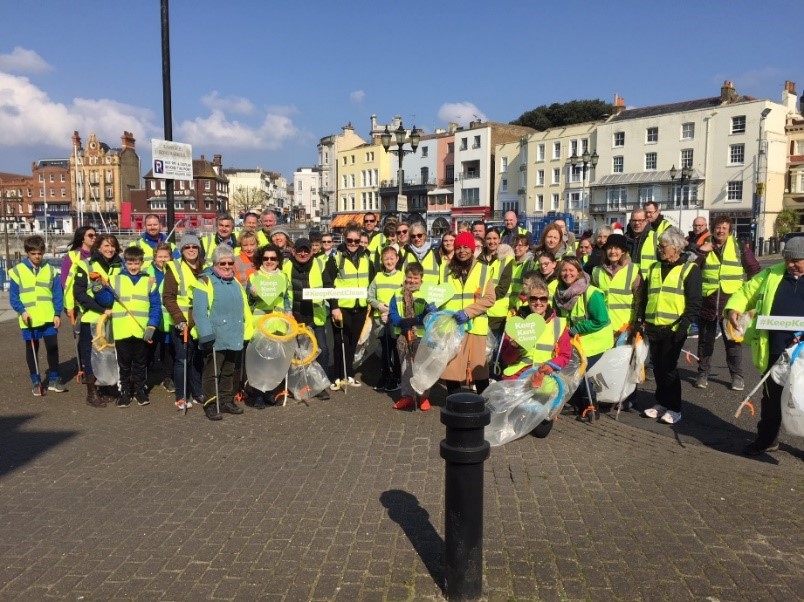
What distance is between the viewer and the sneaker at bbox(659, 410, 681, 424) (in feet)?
20.7

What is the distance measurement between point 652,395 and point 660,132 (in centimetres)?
5160

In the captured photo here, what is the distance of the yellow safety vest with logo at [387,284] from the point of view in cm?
720

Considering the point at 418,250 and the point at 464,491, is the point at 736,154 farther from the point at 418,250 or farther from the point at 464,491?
the point at 464,491

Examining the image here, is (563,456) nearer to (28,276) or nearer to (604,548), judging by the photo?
(604,548)

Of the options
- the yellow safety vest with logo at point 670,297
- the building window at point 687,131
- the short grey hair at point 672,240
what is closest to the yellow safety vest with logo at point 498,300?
the yellow safety vest with logo at point 670,297

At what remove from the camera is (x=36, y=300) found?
24.4ft

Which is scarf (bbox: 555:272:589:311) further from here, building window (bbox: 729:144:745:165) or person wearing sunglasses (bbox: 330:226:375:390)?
building window (bbox: 729:144:745:165)

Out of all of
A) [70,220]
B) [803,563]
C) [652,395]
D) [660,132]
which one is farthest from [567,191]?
[70,220]

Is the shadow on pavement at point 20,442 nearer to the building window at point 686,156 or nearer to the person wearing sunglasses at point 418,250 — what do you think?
the person wearing sunglasses at point 418,250

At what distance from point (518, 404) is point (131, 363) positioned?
14.5ft

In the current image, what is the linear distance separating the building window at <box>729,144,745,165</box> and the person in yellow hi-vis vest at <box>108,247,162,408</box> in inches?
2038

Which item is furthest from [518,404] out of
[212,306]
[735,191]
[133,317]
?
[735,191]

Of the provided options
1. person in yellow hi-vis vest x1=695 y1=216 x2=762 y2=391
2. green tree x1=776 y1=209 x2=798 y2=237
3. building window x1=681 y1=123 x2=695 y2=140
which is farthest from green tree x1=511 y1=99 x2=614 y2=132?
person in yellow hi-vis vest x1=695 y1=216 x2=762 y2=391

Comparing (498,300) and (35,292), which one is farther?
(35,292)
